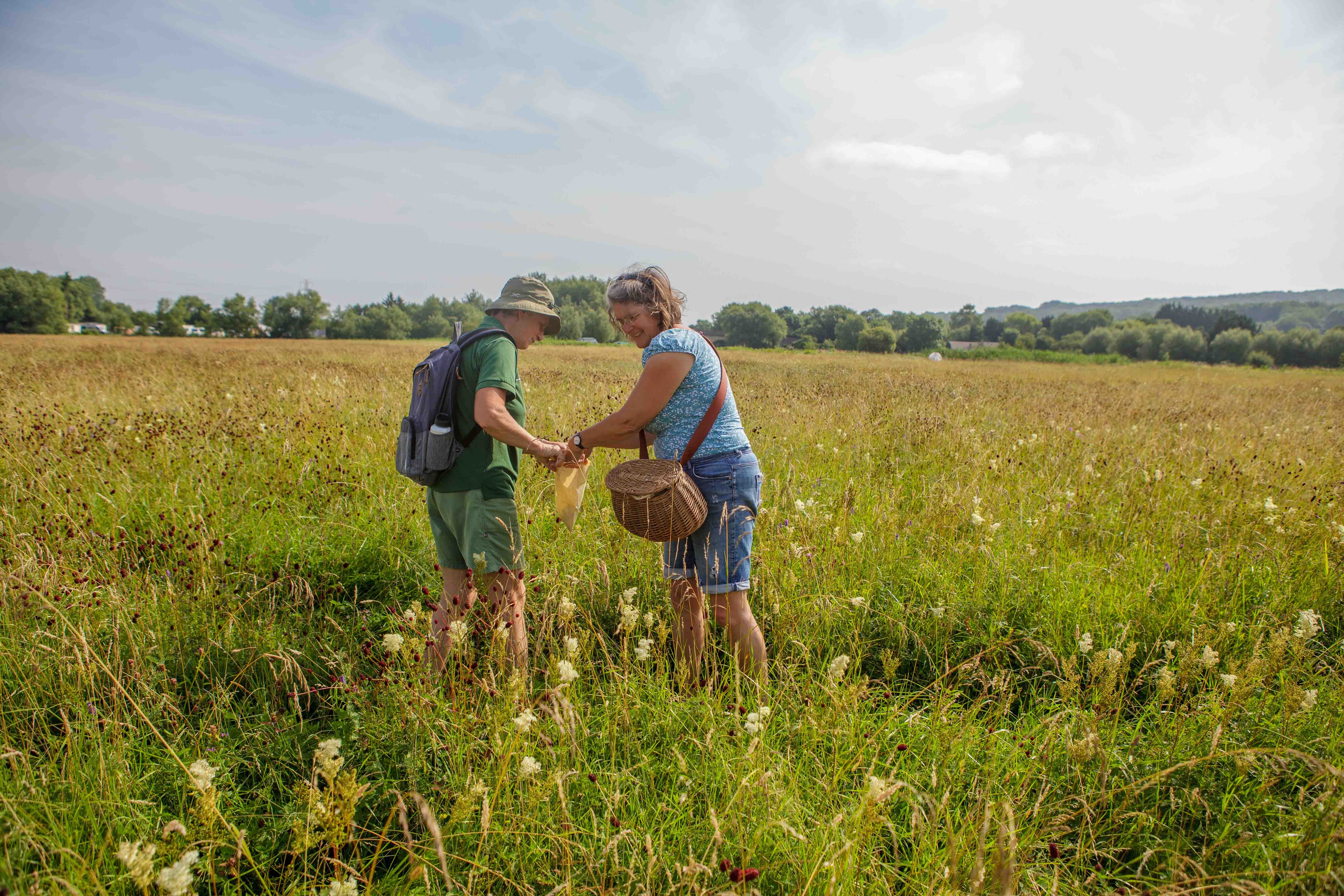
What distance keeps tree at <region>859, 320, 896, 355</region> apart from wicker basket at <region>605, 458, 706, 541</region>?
80483 mm

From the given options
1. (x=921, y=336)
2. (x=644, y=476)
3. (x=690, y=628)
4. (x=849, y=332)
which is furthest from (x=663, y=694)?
(x=921, y=336)

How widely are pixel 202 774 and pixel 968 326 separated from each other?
431 feet

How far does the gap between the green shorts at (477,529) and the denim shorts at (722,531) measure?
74 cm

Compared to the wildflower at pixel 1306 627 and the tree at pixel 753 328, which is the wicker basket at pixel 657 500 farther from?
the tree at pixel 753 328

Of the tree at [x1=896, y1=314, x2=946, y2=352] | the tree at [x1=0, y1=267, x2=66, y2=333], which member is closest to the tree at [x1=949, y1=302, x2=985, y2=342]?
the tree at [x1=896, y1=314, x2=946, y2=352]

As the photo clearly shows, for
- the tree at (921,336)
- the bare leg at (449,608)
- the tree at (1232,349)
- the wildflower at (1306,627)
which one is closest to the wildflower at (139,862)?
the bare leg at (449,608)

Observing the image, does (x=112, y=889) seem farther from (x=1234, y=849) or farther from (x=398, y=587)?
(x=1234, y=849)

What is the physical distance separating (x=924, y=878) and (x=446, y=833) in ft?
4.65

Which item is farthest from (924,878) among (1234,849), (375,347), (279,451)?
(375,347)

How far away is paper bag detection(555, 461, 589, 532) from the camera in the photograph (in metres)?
3.09

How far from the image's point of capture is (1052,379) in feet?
66.1

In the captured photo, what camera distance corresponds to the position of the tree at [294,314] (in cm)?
8312

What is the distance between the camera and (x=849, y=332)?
8894 cm

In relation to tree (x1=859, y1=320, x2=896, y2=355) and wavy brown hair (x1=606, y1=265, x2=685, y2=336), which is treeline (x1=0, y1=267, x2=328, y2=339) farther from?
wavy brown hair (x1=606, y1=265, x2=685, y2=336)
